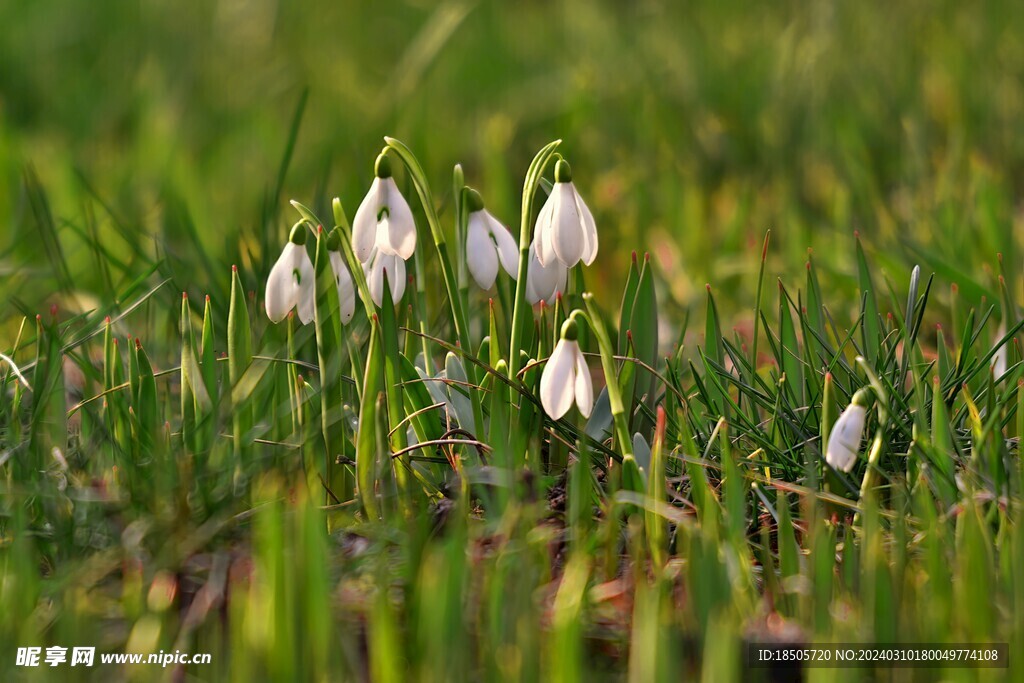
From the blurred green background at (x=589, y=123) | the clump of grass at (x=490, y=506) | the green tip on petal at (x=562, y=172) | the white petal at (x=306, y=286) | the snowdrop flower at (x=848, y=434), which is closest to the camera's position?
the clump of grass at (x=490, y=506)

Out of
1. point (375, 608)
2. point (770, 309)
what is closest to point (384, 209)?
point (375, 608)

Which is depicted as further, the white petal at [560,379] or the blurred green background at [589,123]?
the blurred green background at [589,123]

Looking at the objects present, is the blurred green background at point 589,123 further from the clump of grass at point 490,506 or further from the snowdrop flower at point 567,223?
the snowdrop flower at point 567,223

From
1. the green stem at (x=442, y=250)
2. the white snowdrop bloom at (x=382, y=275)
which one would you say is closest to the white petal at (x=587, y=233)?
the green stem at (x=442, y=250)

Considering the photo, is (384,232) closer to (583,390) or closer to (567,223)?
(567,223)

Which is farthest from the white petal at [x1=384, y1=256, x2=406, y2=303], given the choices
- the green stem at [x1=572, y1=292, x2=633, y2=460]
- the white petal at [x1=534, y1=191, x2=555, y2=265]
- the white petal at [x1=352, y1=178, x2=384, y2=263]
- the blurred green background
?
the blurred green background

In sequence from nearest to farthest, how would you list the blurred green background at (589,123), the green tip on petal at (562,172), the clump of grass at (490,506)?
the clump of grass at (490,506) < the green tip on petal at (562,172) < the blurred green background at (589,123)

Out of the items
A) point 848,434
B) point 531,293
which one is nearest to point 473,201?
point 531,293
